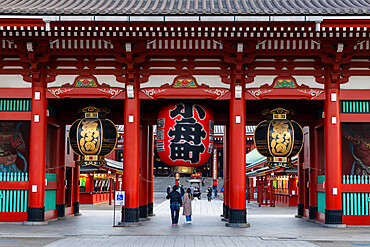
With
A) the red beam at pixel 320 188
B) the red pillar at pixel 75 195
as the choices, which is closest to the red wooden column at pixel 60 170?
the red pillar at pixel 75 195

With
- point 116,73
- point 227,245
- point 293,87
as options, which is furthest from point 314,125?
point 227,245

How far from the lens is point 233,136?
62.6 feet

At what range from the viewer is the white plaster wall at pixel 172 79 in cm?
1959

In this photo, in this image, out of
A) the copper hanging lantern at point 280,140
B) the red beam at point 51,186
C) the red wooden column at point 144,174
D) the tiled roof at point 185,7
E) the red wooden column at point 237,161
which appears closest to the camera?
the tiled roof at point 185,7

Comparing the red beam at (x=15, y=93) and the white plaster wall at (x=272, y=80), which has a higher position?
the white plaster wall at (x=272, y=80)

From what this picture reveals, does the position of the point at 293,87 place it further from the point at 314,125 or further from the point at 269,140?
the point at 314,125

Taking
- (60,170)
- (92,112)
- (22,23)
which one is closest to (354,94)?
(92,112)

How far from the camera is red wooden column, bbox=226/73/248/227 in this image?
18703 millimetres

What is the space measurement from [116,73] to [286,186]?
24.3 meters

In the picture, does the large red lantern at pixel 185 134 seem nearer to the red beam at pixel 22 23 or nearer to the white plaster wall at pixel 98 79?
the white plaster wall at pixel 98 79

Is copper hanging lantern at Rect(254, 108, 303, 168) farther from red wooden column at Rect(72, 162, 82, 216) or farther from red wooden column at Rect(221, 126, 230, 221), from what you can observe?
red wooden column at Rect(72, 162, 82, 216)

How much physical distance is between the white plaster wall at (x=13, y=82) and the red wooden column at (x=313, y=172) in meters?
12.8

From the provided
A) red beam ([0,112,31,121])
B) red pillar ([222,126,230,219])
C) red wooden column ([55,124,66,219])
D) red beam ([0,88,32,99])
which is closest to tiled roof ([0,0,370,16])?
red beam ([0,88,32,99])

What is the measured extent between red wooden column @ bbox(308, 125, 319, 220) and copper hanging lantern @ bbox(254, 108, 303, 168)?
3515 millimetres
